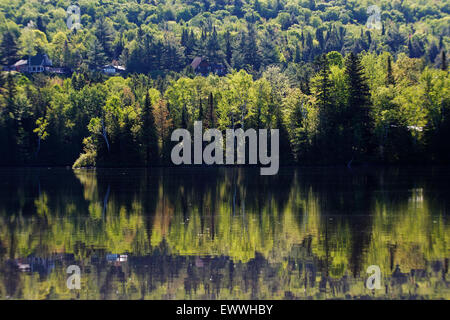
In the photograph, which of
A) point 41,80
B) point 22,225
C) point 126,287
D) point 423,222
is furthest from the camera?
point 41,80

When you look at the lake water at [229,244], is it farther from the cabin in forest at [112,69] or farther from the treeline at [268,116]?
the cabin in forest at [112,69]

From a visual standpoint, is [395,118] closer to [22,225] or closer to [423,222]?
[423,222]

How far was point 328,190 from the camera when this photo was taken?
45.3 m

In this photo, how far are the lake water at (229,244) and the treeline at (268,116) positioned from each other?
35.1 meters

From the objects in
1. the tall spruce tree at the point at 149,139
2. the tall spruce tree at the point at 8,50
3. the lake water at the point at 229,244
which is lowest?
the lake water at the point at 229,244

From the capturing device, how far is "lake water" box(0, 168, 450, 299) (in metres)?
19.2

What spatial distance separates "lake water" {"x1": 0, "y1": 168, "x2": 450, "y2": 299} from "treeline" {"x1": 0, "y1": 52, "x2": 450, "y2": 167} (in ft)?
115

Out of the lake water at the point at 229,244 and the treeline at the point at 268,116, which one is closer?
the lake water at the point at 229,244

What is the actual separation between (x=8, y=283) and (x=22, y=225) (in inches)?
481

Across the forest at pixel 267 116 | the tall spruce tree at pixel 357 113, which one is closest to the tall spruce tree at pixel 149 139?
the forest at pixel 267 116

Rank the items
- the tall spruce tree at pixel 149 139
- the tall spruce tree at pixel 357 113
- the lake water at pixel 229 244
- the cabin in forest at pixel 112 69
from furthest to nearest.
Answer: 1. the cabin in forest at pixel 112 69
2. the tall spruce tree at pixel 149 139
3. the tall spruce tree at pixel 357 113
4. the lake water at pixel 229 244

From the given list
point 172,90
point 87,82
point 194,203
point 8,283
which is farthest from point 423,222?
point 87,82

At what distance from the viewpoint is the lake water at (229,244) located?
19.2 meters

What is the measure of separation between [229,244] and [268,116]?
63.7 meters
